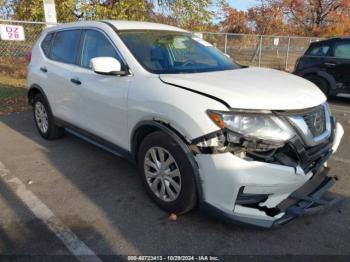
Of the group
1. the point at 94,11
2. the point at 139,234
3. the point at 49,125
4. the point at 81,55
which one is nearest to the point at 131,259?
the point at 139,234

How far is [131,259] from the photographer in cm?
275

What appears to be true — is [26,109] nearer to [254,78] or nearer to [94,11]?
[94,11]

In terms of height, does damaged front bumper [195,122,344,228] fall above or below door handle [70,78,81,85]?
below

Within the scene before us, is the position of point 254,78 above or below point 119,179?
above

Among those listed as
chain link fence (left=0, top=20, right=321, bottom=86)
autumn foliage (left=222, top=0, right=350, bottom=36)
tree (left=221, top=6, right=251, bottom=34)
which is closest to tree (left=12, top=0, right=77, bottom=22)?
chain link fence (left=0, top=20, right=321, bottom=86)

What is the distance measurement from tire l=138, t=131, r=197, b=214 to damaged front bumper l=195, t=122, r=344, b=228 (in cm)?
16

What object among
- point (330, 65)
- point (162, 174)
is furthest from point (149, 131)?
point (330, 65)

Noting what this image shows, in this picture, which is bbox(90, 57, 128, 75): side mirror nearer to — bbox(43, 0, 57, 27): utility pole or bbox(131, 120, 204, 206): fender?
bbox(131, 120, 204, 206): fender

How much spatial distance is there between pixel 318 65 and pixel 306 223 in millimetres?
6494

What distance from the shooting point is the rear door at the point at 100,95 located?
3.67 meters

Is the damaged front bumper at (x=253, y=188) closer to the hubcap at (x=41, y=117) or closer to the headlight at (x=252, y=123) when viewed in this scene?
the headlight at (x=252, y=123)

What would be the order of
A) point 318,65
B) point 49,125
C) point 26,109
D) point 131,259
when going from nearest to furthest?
point 131,259 → point 49,125 → point 26,109 → point 318,65

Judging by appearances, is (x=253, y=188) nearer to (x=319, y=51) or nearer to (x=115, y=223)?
(x=115, y=223)

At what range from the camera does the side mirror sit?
3459 millimetres
